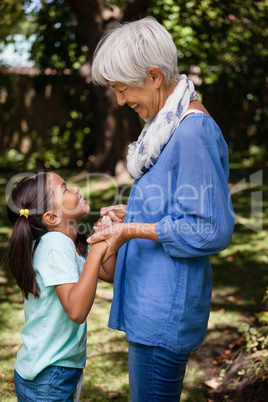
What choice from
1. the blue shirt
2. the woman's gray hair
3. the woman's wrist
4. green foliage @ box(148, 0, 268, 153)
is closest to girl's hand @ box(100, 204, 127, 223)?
the blue shirt

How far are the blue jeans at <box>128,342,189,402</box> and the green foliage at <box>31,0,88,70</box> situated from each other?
9.53 meters

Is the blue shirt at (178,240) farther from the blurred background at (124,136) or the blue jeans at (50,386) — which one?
the blurred background at (124,136)

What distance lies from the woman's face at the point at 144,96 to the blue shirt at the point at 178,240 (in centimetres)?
20

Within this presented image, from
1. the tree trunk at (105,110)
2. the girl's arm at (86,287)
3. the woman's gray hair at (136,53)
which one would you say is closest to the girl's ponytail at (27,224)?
the girl's arm at (86,287)

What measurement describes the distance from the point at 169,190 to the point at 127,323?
0.54 metres

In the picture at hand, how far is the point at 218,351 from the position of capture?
404cm

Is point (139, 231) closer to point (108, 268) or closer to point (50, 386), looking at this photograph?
point (108, 268)

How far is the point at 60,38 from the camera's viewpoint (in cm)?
1093

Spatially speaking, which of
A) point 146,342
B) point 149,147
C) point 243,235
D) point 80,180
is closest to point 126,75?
point 149,147

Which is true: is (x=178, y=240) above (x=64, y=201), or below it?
above

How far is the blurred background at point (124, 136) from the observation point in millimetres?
3701

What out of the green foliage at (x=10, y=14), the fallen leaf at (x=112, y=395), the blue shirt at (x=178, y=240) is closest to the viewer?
the blue shirt at (x=178, y=240)

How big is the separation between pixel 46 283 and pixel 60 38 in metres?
9.88

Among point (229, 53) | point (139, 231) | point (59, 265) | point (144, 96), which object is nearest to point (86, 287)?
point (59, 265)
